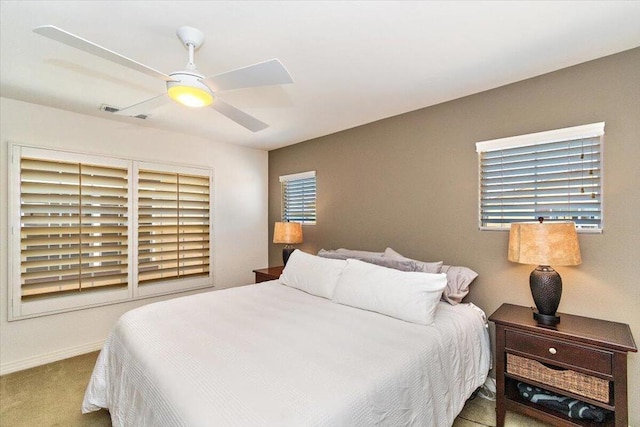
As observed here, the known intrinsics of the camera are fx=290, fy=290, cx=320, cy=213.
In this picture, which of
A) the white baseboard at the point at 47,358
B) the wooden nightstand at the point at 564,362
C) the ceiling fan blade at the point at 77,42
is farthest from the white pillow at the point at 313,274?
the white baseboard at the point at 47,358

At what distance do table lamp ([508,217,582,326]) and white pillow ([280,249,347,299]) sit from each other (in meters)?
1.34

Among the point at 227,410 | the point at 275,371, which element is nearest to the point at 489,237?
the point at 275,371

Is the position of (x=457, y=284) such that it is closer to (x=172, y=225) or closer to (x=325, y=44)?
(x=325, y=44)

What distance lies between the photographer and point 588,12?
153 centimetres

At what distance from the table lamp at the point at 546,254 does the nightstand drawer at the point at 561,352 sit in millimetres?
137

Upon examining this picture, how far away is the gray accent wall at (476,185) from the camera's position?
1864 mm

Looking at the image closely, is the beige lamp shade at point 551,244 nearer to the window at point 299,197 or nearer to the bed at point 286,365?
the bed at point 286,365

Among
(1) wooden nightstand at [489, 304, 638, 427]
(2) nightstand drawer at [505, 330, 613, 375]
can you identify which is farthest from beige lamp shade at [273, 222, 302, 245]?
(2) nightstand drawer at [505, 330, 613, 375]

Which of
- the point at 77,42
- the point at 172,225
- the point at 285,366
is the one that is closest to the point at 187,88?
the point at 77,42

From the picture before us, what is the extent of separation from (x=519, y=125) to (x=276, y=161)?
124 inches

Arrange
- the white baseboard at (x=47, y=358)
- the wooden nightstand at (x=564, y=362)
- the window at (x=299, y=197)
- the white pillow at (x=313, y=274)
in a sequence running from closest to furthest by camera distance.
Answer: the wooden nightstand at (x=564, y=362), the white pillow at (x=313, y=274), the white baseboard at (x=47, y=358), the window at (x=299, y=197)

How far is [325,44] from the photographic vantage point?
1.80 meters

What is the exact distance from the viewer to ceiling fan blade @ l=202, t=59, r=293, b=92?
148cm

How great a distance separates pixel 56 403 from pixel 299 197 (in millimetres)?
3104
